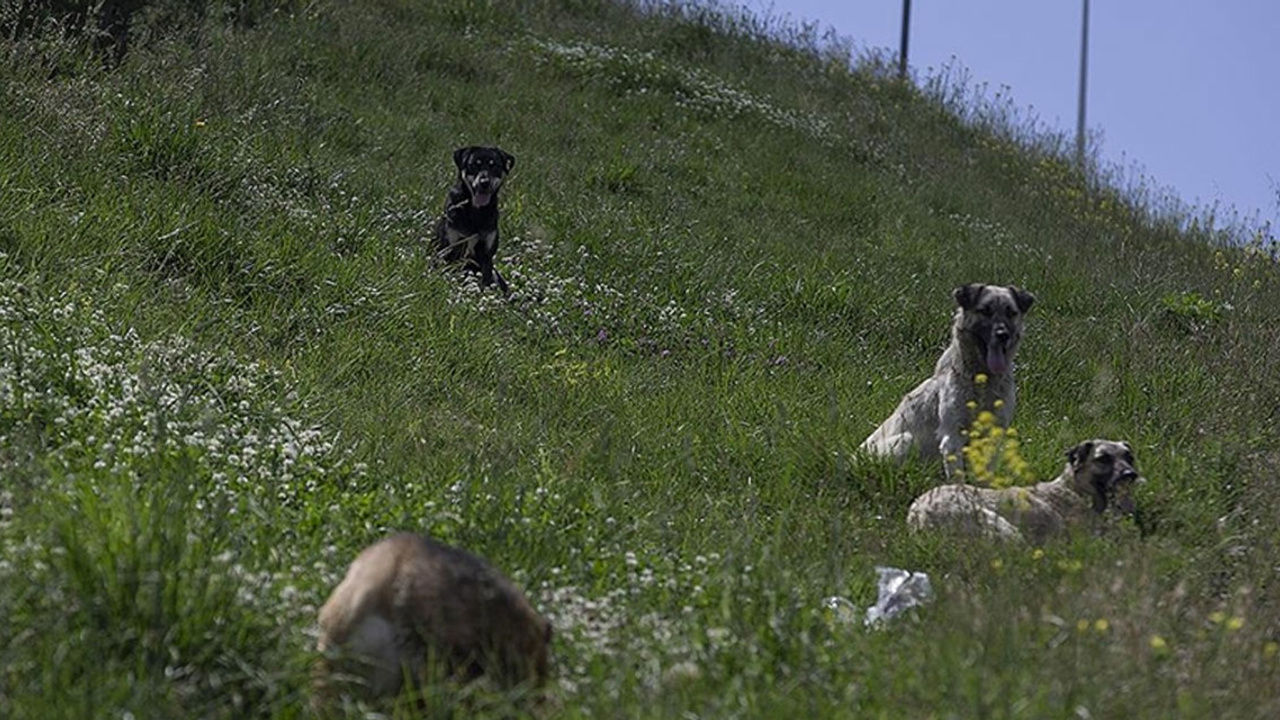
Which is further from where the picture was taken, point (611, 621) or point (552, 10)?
point (552, 10)

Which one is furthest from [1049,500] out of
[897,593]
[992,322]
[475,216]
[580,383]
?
[475,216]

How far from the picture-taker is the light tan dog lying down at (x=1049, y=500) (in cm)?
667

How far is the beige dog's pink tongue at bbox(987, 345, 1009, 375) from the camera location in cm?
847

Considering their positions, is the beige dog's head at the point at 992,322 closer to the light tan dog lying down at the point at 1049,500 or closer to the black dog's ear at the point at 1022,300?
the black dog's ear at the point at 1022,300

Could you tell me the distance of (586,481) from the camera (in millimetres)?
6766

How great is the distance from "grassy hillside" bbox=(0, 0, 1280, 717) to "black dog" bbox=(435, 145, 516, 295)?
0.38 m

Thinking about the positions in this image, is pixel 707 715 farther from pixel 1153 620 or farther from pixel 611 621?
pixel 1153 620

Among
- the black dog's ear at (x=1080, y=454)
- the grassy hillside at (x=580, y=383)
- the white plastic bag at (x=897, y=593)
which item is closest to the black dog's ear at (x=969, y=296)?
the grassy hillside at (x=580, y=383)

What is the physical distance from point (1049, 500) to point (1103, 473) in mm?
286

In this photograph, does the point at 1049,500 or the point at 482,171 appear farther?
the point at 482,171

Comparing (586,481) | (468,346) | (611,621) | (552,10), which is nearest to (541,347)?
(468,346)

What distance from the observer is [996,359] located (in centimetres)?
848

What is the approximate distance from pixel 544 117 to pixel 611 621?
11848 mm

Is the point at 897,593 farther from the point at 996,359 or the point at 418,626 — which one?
the point at 996,359
